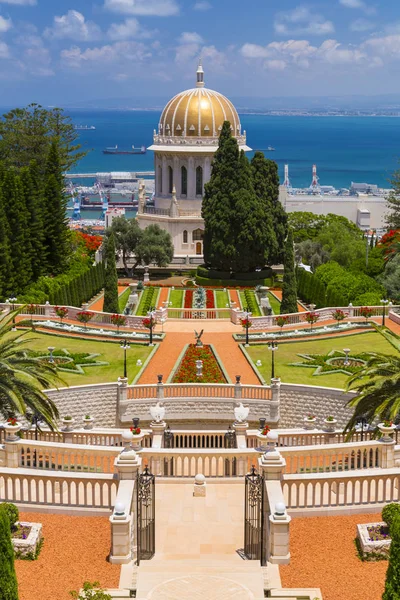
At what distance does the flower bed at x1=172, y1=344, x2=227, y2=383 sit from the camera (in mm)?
39719

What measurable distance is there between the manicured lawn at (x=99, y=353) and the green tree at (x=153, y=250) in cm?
3064

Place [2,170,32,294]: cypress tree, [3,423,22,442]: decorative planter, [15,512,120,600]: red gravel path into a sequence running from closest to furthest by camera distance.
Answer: [15,512,120,600]: red gravel path < [3,423,22,442]: decorative planter < [2,170,32,294]: cypress tree

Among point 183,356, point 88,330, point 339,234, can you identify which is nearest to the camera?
point 183,356

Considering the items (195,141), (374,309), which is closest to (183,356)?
(374,309)

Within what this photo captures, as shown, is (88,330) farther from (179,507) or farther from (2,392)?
(179,507)

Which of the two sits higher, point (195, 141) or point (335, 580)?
point (195, 141)

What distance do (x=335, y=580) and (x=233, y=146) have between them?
56.2m

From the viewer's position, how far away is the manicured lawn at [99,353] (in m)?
39.6

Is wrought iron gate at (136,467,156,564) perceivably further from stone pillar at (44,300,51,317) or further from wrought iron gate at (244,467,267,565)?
stone pillar at (44,300,51,317)

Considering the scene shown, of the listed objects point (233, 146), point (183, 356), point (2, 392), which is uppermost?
point (233, 146)

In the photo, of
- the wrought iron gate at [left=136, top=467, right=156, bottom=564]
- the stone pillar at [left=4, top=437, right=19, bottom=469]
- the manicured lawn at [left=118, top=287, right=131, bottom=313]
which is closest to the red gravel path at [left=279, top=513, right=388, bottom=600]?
the wrought iron gate at [left=136, top=467, right=156, bottom=564]

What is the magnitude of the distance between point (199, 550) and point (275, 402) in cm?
1840

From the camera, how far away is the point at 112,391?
37.6m

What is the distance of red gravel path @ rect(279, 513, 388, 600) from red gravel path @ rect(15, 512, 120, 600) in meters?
3.51
